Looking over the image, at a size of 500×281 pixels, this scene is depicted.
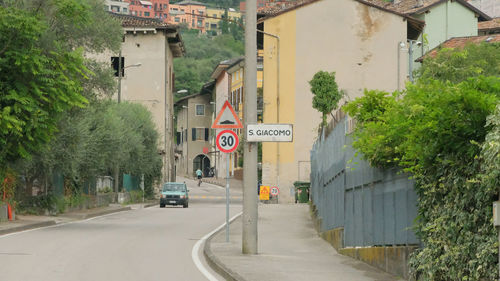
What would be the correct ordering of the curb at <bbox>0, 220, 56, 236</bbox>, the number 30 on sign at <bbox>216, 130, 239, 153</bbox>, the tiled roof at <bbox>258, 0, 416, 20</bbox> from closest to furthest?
the number 30 on sign at <bbox>216, 130, 239, 153</bbox>
the curb at <bbox>0, 220, 56, 236</bbox>
the tiled roof at <bbox>258, 0, 416, 20</bbox>

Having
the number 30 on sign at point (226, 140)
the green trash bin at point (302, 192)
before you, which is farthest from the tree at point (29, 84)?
the green trash bin at point (302, 192)

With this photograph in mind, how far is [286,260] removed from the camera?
16703 millimetres

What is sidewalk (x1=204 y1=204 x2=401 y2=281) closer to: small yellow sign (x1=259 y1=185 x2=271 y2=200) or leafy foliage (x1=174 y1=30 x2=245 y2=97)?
small yellow sign (x1=259 y1=185 x2=271 y2=200)

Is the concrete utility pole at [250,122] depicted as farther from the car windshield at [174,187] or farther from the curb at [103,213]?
the car windshield at [174,187]

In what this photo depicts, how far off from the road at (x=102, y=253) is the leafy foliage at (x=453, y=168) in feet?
15.6

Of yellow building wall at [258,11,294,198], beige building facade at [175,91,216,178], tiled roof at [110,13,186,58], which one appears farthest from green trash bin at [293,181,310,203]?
beige building facade at [175,91,216,178]

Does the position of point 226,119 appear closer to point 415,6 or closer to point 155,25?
point 155,25

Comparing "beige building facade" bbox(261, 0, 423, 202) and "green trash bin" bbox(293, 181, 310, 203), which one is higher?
"beige building facade" bbox(261, 0, 423, 202)

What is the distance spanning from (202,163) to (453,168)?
376 feet

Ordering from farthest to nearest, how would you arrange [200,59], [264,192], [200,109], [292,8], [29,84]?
[200,59]
[200,109]
[292,8]
[264,192]
[29,84]

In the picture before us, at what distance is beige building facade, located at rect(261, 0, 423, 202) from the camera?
194 feet

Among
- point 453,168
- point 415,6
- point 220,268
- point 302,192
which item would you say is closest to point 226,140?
point 220,268

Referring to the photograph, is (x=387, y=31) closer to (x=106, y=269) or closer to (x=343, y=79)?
(x=343, y=79)

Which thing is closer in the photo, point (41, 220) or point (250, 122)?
point (250, 122)
